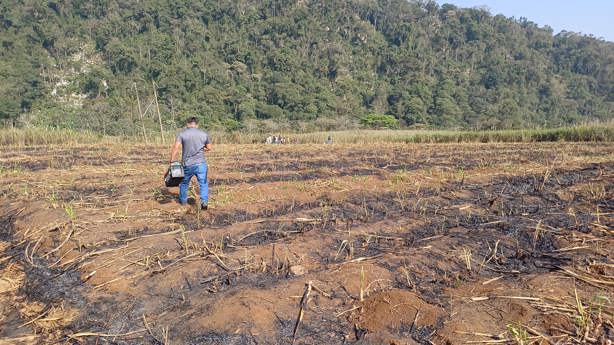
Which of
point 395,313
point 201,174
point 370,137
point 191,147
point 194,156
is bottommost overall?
point 370,137

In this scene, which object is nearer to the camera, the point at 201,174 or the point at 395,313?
the point at 395,313

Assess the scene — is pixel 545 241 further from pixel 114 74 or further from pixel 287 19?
pixel 287 19

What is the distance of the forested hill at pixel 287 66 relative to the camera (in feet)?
157

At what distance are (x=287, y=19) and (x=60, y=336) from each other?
70369 mm

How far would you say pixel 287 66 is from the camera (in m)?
60.8

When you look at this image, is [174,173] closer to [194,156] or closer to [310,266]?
[194,156]

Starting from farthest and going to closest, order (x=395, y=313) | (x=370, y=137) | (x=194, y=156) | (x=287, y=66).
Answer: (x=287, y=66)
(x=370, y=137)
(x=194, y=156)
(x=395, y=313)

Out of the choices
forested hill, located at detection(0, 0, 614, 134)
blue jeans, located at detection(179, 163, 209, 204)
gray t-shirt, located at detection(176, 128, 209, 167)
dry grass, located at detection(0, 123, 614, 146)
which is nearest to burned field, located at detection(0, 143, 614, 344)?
blue jeans, located at detection(179, 163, 209, 204)

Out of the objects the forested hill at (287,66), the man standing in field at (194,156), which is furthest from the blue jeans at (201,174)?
the forested hill at (287,66)

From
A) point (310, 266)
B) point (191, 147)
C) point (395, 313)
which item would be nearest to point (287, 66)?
point (191, 147)

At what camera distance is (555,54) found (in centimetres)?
8125

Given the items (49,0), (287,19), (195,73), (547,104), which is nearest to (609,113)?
(547,104)

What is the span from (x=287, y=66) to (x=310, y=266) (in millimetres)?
58204

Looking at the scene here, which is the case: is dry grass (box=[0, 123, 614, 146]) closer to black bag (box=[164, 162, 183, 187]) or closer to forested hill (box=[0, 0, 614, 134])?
forested hill (box=[0, 0, 614, 134])
